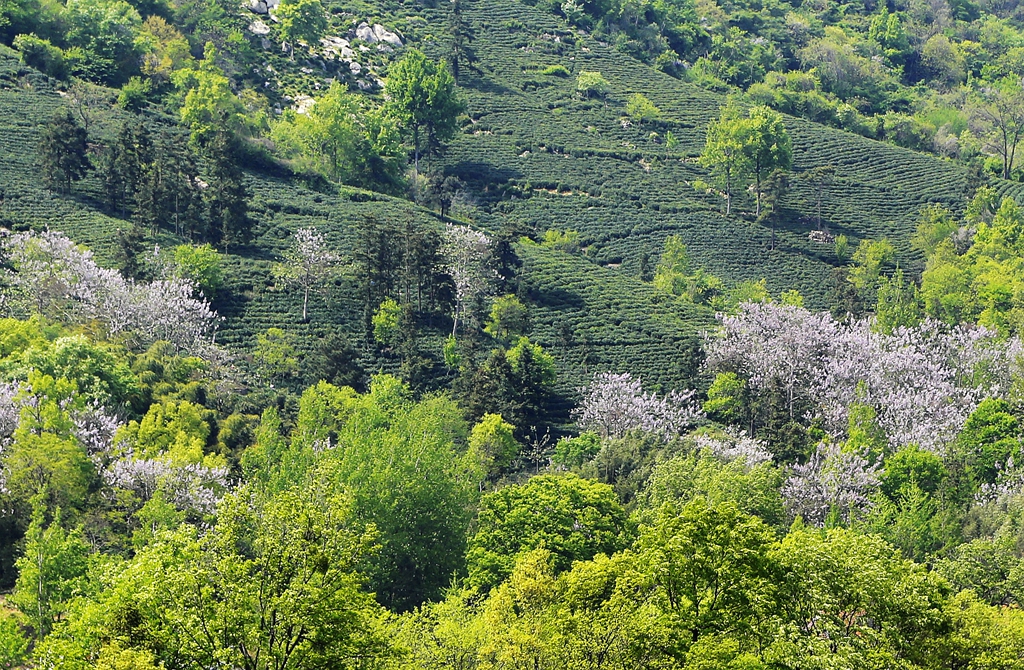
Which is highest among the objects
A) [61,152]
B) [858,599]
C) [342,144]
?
[342,144]

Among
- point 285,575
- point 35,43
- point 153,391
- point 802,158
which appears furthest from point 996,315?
point 35,43

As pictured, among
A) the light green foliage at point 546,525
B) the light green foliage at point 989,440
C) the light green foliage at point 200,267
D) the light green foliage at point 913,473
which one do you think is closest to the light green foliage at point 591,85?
the light green foliage at point 200,267

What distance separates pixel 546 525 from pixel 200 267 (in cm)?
3741

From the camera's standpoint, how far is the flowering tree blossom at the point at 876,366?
67750 mm

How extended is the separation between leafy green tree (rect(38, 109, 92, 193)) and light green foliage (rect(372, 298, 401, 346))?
26349mm

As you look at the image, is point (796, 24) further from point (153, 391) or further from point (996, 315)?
point (153, 391)

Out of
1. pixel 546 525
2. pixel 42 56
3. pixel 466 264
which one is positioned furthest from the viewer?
pixel 42 56

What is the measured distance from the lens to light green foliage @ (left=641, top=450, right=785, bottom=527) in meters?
51.9

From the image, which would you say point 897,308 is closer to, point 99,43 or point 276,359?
point 276,359

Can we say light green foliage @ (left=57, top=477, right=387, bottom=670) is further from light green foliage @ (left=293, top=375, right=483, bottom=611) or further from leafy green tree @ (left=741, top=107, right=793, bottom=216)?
leafy green tree @ (left=741, top=107, right=793, bottom=216)

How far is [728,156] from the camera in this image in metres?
109

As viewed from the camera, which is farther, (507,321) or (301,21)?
(301,21)

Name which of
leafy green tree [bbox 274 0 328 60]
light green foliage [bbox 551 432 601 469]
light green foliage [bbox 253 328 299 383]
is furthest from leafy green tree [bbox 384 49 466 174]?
light green foliage [bbox 551 432 601 469]

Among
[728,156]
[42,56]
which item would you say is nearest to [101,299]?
[42,56]
